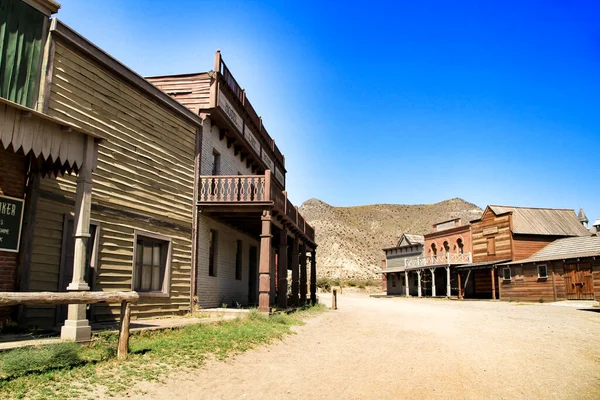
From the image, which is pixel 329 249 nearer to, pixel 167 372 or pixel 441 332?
pixel 441 332

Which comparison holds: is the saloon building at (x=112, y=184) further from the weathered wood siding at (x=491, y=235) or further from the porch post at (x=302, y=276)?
the weathered wood siding at (x=491, y=235)

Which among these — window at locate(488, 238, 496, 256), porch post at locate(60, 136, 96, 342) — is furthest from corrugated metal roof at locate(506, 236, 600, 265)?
porch post at locate(60, 136, 96, 342)

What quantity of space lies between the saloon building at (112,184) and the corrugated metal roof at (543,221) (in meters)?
23.5

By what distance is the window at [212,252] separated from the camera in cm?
1588

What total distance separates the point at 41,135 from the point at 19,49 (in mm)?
2706

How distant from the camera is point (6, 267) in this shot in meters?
7.91

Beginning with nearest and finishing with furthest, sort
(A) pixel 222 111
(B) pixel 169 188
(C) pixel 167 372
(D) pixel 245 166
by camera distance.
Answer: (C) pixel 167 372
(B) pixel 169 188
(A) pixel 222 111
(D) pixel 245 166

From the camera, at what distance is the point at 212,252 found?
16297 mm

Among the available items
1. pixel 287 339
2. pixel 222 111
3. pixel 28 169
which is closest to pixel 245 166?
pixel 222 111

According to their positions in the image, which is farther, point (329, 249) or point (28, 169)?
point (329, 249)

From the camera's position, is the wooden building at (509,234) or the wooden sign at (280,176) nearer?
the wooden sign at (280,176)

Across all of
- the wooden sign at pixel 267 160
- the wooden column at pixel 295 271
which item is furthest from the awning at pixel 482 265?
the wooden column at pixel 295 271

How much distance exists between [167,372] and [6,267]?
3.67 metres

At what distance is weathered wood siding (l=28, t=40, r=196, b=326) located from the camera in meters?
8.98
